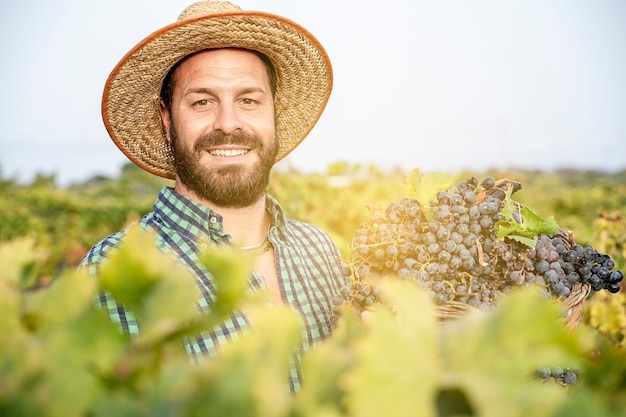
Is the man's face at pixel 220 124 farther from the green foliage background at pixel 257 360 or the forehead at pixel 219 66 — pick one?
the green foliage background at pixel 257 360

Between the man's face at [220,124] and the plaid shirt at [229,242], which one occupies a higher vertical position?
the man's face at [220,124]

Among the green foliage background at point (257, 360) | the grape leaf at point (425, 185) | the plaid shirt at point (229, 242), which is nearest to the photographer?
the green foliage background at point (257, 360)

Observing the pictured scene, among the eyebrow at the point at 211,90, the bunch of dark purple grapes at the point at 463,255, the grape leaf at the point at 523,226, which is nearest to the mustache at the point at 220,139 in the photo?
the eyebrow at the point at 211,90

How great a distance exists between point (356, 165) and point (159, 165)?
13.3 ft

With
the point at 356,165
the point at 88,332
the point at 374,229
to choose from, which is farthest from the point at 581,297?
the point at 356,165

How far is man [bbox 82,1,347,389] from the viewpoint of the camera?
7.61 feet

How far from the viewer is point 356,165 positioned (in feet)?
22.3

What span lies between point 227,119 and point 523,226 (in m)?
1.42

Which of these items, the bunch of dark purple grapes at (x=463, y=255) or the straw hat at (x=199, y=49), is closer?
the bunch of dark purple grapes at (x=463, y=255)

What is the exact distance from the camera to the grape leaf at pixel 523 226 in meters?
1.57

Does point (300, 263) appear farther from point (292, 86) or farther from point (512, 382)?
point (512, 382)

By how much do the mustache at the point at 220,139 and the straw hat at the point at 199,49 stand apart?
373 millimetres

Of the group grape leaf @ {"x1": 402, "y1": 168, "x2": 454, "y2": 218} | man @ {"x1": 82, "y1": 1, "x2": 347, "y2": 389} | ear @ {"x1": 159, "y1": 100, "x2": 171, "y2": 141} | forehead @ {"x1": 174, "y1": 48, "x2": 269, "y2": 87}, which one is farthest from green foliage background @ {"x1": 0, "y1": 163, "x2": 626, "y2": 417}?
ear @ {"x1": 159, "y1": 100, "x2": 171, "y2": 141}

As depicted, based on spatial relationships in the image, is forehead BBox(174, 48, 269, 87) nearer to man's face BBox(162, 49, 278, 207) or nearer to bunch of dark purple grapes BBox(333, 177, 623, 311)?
man's face BBox(162, 49, 278, 207)
